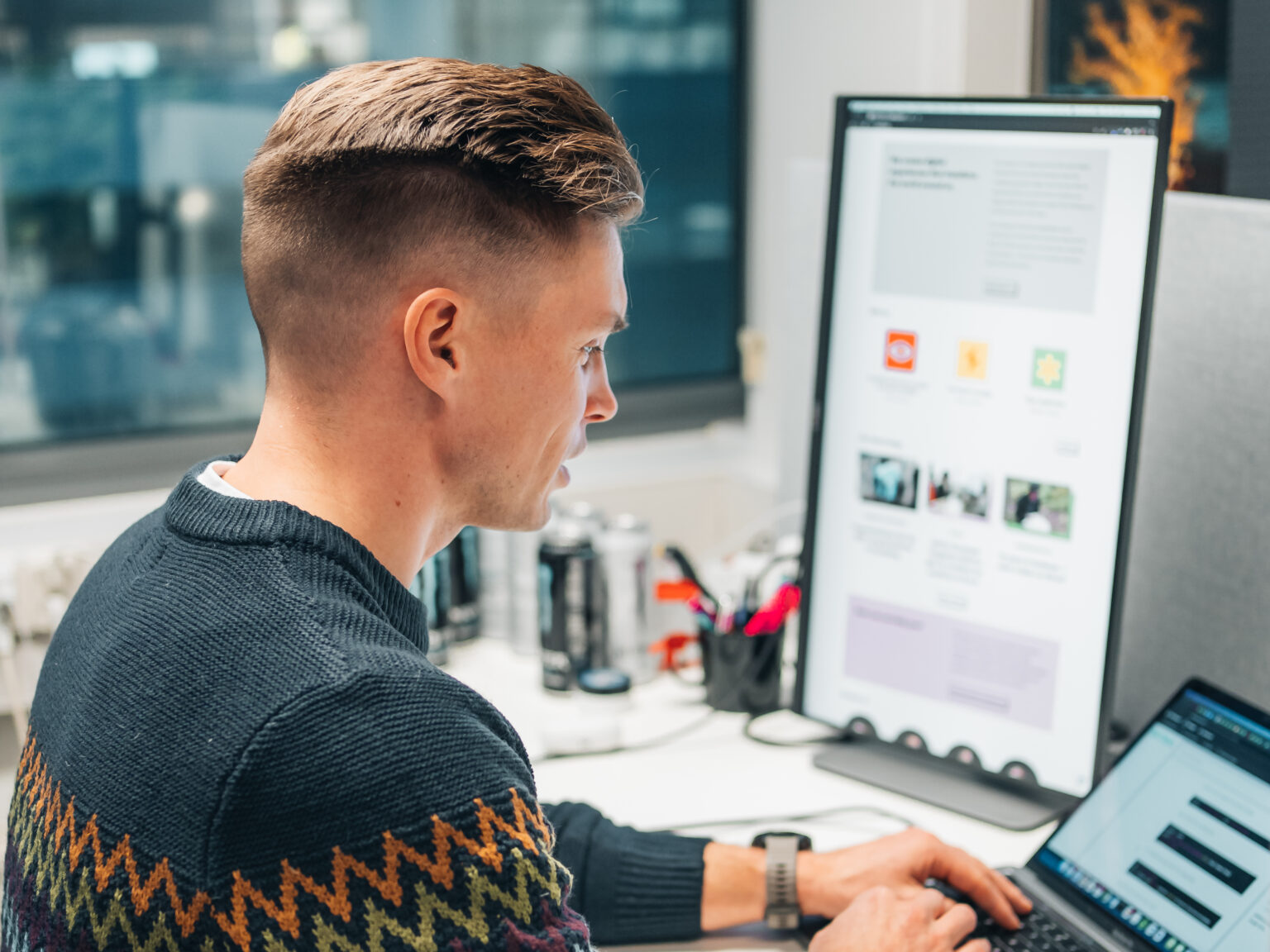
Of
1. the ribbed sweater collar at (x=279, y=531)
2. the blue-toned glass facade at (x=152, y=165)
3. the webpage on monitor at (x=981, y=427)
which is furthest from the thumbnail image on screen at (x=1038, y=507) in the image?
the blue-toned glass facade at (x=152, y=165)

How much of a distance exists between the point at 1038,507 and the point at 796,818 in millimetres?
397

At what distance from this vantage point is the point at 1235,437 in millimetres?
1242

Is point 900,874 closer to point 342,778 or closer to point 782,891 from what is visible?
point 782,891

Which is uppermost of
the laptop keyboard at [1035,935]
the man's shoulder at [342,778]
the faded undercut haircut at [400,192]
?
the faded undercut haircut at [400,192]

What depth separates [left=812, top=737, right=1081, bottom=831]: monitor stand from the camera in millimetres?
1298

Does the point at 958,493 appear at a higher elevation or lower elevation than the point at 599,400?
lower

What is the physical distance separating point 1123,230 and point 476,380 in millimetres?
685

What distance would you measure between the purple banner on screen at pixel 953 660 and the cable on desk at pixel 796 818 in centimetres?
14

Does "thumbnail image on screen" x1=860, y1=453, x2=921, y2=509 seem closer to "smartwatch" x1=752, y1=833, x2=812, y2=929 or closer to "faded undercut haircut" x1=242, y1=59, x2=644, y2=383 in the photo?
"smartwatch" x1=752, y1=833, x2=812, y2=929

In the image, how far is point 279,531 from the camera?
0.78 meters

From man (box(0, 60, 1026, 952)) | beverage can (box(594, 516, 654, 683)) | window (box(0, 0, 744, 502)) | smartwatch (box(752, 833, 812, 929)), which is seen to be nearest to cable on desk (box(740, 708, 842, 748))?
beverage can (box(594, 516, 654, 683))

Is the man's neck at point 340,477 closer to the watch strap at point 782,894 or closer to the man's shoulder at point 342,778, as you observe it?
the man's shoulder at point 342,778

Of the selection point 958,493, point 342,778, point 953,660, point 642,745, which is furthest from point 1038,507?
point 342,778

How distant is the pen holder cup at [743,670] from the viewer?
1558 millimetres
